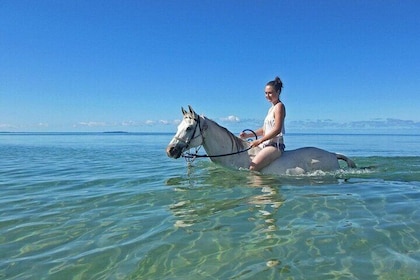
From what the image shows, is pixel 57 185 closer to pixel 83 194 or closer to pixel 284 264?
pixel 83 194

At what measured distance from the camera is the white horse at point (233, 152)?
336 inches

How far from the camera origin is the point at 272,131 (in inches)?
329

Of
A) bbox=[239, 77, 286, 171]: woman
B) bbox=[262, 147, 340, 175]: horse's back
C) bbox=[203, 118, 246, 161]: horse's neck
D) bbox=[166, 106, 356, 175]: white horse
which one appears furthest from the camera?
bbox=[203, 118, 246, 161]: horse's neck

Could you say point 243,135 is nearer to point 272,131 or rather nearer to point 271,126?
point 271,126

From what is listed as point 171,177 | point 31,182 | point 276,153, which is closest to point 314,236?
point 276,153

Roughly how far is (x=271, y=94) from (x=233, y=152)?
1.77m

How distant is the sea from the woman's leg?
0.91 metres

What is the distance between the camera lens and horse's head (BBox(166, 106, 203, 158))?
8266 mm

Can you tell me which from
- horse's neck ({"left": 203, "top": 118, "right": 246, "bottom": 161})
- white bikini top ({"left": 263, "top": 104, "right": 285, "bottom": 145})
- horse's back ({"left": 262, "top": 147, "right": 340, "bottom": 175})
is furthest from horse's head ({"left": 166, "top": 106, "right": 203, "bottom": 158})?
horse's back ({"left": 262, "top": 147, "right": 340, "bottom": 175})

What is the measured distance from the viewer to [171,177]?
9.37 meters

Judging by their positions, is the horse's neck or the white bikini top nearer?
the white bikini top

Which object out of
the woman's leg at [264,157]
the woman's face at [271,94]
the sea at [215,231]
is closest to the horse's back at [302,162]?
the woman's leg at [264,157]

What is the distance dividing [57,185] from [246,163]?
4.69m

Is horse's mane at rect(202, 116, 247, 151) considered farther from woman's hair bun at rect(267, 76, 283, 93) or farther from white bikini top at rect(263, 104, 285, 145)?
woman's hair bun at rect(267, 76, 283, 93)
